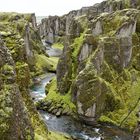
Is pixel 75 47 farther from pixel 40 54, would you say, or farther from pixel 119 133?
pixel 40 54

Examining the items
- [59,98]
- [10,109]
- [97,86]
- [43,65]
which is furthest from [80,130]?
[43,65]

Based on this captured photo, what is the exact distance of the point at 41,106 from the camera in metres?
105

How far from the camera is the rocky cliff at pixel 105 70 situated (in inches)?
3750

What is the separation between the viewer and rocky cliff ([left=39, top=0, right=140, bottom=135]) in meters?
95.2

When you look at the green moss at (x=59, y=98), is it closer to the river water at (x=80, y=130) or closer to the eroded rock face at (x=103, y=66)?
the eroded rock face at (x=103, y=66)

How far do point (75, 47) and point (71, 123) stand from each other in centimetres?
3324

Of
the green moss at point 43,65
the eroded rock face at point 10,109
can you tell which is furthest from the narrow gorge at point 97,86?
the eroded rock face at point 10,109

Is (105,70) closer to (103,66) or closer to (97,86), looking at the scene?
(103,66)

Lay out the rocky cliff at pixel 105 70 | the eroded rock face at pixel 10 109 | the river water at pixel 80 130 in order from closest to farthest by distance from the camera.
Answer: the eroded rock face at pixel 10 109, the river water at pixel 80 130, the rocky cliff at pixel 105 70

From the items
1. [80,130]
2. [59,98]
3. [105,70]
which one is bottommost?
[80,130]

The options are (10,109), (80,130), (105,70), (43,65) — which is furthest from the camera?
(43,65)

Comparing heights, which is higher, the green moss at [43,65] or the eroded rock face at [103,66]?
the eroded rock face at [103,66]

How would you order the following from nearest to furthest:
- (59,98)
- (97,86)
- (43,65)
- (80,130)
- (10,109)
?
(10,109) < (80,130) < (97,86) < (59,98) < (43,65)

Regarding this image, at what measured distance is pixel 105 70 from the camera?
105 metres
